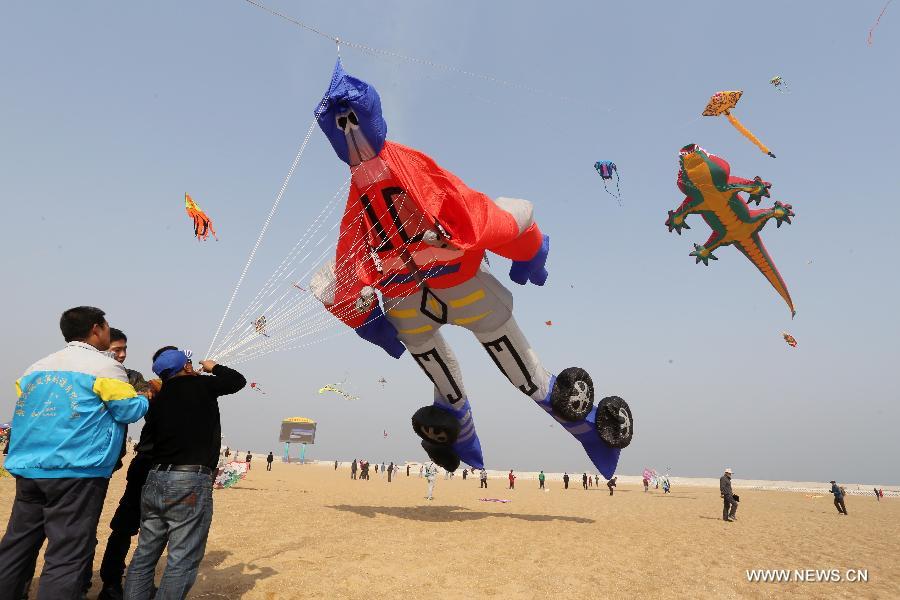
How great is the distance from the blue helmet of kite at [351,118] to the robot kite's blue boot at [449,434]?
15.2 feet

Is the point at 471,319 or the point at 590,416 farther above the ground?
the point at 471,319

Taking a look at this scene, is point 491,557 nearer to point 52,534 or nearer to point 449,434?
point 449,434

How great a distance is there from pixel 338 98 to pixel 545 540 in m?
6.81

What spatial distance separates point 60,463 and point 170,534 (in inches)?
31.4

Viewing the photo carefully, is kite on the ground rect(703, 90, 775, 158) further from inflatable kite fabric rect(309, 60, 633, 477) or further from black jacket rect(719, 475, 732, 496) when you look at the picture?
black jacket rect(719, 475, 732, 496)

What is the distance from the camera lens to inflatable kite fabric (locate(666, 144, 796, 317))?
34.6ft

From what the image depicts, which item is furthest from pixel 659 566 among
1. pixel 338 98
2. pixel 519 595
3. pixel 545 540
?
pixel 338 98

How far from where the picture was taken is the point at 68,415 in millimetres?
2721

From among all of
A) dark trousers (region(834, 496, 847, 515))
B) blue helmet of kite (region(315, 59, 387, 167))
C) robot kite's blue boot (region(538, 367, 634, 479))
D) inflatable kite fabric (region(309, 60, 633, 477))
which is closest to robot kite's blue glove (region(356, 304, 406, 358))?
inflatable kite fabric (region(309, 60, 633, 477))

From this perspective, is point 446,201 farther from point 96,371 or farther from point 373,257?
point 96,371

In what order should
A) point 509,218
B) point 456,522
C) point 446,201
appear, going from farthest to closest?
point 456,522, point 509,218, point 446,201

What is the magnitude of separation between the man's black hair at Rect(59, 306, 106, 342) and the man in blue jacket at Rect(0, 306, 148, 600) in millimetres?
156

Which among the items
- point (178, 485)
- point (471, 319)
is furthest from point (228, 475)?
point (178, 485)

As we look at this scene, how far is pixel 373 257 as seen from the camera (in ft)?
22.9
